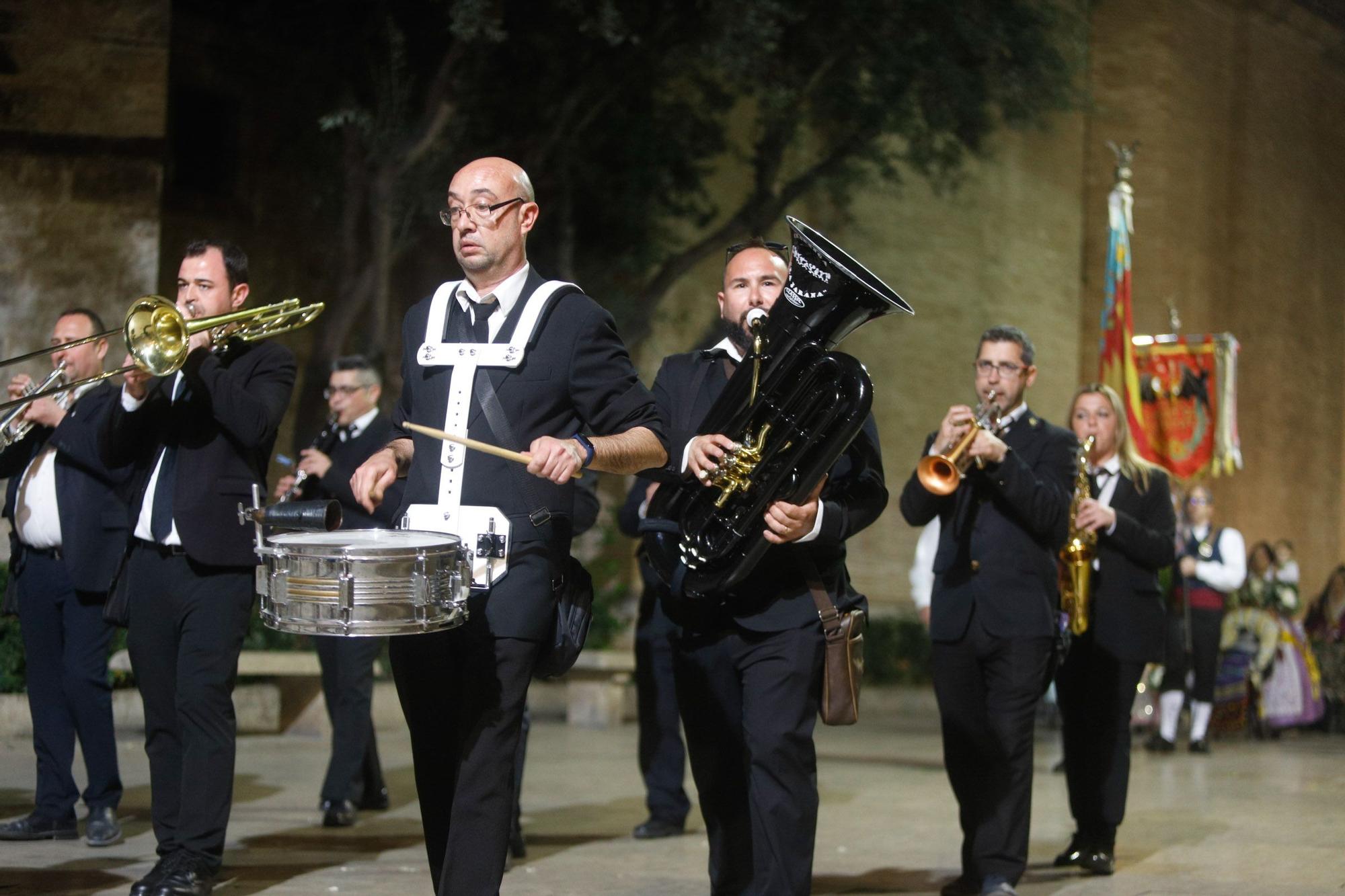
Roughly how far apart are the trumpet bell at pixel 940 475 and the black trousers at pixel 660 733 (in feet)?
6.83

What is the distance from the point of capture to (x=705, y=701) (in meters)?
5.32

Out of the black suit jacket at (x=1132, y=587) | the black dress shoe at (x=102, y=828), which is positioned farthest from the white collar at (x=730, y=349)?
the black dress shoe at (x=102, y=828)

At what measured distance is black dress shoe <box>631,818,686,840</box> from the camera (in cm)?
794

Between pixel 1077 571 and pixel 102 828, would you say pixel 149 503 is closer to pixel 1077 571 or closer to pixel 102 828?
pixel 102 828

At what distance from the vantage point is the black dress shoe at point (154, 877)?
18.2 feet

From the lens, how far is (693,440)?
16.3 ft

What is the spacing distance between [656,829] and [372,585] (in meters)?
4.33

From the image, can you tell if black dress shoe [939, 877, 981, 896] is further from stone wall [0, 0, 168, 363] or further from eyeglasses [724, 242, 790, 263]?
stone wall [0, 0, 168, 363]

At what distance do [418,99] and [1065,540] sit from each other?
9.31m

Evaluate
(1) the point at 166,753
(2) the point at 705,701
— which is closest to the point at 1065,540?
(2) the point at 705,701

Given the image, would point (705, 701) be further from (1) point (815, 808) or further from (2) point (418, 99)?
(2) point (418, 99)

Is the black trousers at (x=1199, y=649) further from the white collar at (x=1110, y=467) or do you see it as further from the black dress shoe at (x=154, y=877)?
the black dress shoe at (x=154, y=877)

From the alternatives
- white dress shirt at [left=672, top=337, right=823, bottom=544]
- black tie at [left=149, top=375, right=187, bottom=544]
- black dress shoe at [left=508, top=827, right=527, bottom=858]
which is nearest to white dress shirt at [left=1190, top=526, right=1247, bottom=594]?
black dress shoe at [left=508, top=827, right=527, bottom=858]

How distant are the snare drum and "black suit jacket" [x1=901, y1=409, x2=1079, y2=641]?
280 centimetres
